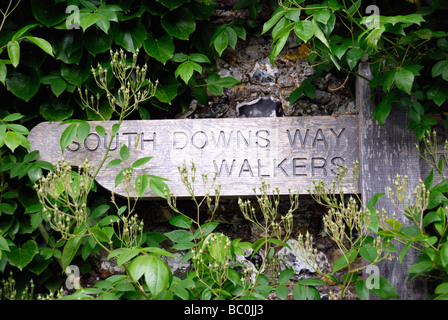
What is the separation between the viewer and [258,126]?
2232mm

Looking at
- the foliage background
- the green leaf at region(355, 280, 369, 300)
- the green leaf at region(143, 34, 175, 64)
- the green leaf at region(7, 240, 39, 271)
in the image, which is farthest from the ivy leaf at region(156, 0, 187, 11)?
the green leaf at region(355, 280, 369, 300)

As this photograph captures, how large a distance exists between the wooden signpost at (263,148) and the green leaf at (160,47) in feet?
1.08

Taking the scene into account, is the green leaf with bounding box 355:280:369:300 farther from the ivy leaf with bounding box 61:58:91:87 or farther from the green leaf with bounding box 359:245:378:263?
the ivy leaf with bounding box 61:58:91:87

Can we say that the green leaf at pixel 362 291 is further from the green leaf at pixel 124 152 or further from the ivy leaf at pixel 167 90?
the ivy leaf at pixel 167 90

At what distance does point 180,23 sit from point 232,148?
2.34ft

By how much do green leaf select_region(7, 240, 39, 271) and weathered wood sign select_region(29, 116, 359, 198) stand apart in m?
0.43

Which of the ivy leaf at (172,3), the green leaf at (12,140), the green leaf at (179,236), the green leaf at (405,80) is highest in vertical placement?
the ivy leaf at (172,3)

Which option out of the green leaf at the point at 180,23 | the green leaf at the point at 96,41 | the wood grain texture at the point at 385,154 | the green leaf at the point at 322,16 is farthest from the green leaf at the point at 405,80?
the green leaf at the point at 96,41

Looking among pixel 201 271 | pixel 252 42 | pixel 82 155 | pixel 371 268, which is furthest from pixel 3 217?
pixel 371 268

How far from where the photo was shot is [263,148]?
7.26 feet

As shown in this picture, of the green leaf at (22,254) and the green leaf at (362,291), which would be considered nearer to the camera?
the green leaf at (362,291)

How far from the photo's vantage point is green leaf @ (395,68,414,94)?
1.86 meters

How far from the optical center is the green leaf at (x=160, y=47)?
2.28 metres

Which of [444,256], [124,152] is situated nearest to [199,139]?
[124,152]
